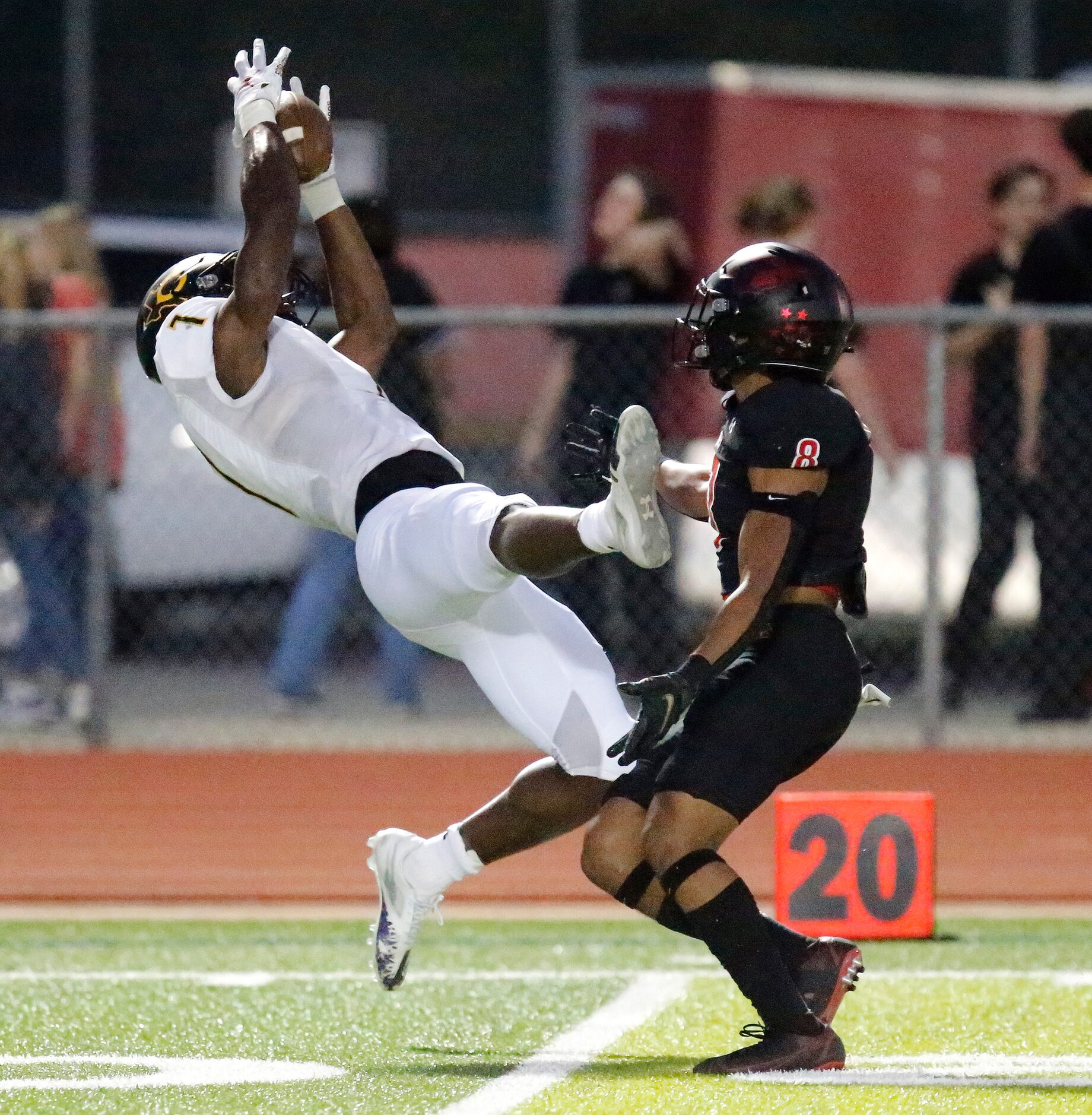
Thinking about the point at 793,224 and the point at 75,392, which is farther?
the point at 75,392

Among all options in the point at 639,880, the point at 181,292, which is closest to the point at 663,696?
the point at 639,880

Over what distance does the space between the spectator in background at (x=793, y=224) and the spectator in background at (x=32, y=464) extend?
2.90m

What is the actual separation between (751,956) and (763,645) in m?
0.61

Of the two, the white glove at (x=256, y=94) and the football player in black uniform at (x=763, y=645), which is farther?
the white glove at (x=256, y=94)

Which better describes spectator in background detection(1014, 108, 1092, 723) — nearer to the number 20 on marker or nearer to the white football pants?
the number 20 on marker

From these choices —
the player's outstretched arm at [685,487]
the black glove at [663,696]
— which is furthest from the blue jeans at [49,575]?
the black glove at [663,696]

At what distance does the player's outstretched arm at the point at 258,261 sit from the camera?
17.8ft

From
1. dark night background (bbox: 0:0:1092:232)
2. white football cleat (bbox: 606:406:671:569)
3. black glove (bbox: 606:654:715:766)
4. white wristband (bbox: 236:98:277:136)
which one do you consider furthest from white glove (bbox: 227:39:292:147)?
dark night background (bbox: 0:0:1092:232)

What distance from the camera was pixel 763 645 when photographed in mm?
4945

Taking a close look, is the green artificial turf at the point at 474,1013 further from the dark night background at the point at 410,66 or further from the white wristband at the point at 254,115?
the dark night background at the point at 410,66

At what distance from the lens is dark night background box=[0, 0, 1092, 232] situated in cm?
1595

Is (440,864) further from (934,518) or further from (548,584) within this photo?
(934,518)

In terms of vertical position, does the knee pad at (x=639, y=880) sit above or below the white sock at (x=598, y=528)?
below

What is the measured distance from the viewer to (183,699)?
10859 millimetres
